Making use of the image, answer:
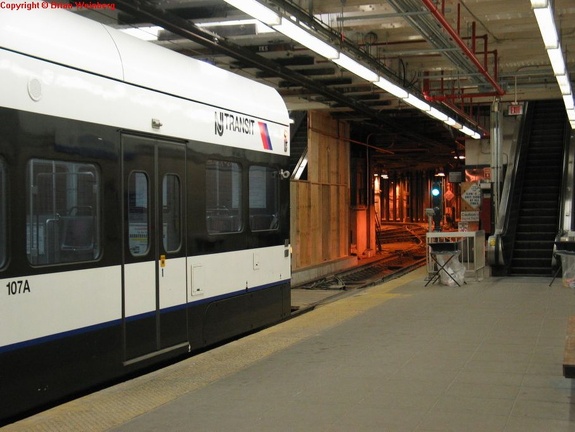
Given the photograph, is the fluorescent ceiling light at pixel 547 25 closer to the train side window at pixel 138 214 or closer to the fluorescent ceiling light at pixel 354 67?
the fluorescent ceiling light at pixel 354 67

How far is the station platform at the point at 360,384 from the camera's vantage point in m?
5.68

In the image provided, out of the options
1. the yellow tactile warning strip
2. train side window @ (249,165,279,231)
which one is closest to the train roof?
train side window @ (249,165,279,231)

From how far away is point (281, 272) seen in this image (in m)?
10.6

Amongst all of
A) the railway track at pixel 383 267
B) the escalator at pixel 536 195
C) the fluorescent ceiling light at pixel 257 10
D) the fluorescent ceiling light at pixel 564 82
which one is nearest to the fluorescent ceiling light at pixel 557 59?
the fluorescent ceiling light at pixel 564 82

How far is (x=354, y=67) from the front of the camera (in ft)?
35.5

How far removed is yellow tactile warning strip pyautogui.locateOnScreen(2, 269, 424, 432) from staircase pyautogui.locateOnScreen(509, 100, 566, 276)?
8.21 metres

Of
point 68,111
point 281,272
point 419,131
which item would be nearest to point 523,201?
point 419,131

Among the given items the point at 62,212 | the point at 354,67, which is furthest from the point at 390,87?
the point at 62,212

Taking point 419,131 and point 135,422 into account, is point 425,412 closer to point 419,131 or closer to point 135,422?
point 135,422

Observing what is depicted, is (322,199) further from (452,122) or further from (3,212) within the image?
(3,212)

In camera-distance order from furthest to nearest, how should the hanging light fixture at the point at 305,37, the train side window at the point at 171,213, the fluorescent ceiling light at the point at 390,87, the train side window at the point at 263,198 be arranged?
the fluorescent ceiling light at the point at 390,87
the train side window at the point at 263,198
the train side window at the point at 171,213
the hanging light fixture at the point at 305,37

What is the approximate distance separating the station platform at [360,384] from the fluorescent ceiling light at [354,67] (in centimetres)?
367

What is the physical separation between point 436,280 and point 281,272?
255 inches

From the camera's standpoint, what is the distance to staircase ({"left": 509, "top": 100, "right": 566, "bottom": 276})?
709 inches
